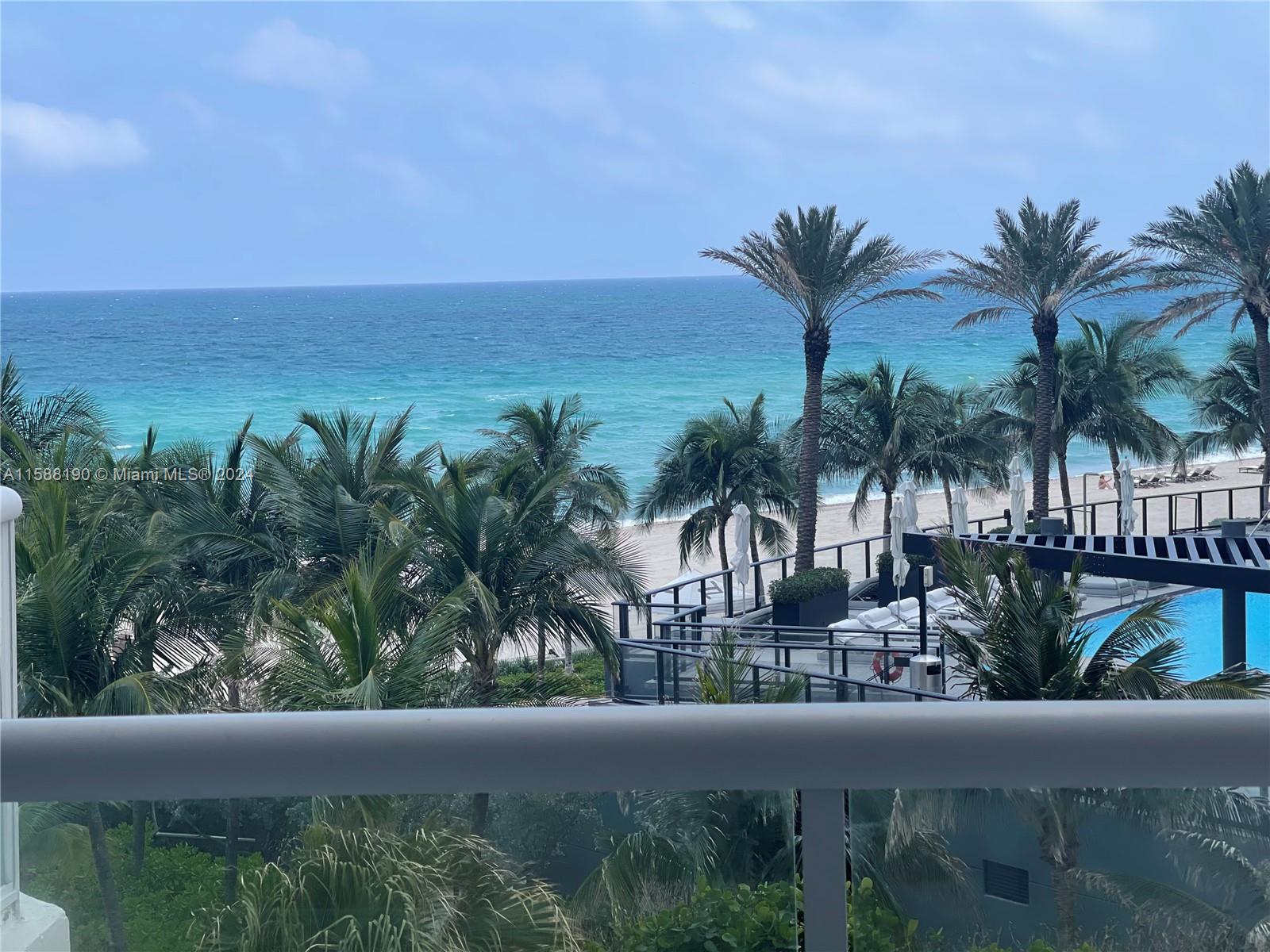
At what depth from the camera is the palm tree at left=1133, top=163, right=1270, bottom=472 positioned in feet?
90.9

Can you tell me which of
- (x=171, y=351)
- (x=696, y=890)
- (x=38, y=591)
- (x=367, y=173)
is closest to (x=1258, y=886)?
(x=696, y=890)

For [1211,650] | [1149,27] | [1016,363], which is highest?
[1149,27]

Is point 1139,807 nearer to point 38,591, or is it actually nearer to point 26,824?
point 26,824

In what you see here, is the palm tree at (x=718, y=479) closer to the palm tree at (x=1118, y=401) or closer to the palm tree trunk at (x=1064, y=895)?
the palm tree at (x=1118, y=401)

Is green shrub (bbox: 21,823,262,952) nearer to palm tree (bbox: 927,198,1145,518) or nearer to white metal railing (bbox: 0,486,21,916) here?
white metal railing (bbox: 0,486,21,916)

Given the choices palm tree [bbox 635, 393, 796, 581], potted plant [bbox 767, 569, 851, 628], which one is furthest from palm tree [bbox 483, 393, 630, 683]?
potted plant [bbox 767, 569, 851, 628]

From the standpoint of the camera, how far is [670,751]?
99cm

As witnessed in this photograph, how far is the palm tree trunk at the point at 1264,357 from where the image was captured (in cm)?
2822

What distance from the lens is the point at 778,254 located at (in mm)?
25969

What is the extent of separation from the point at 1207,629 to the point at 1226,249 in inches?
507

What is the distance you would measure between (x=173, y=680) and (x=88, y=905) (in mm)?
11135

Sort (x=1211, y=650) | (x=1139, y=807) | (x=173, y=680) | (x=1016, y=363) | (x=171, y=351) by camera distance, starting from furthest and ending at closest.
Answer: (x=171, y=351) < (x=1016, y=363) < (x=1211, y=650) < (x=173, y=680) < (x=1139, y=807)

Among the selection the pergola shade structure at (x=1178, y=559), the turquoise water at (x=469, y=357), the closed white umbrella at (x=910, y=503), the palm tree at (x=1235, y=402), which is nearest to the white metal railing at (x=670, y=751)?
the pergola shade structure at (x=1178, y=559)

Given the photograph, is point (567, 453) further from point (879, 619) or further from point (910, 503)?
point (879, 619)
